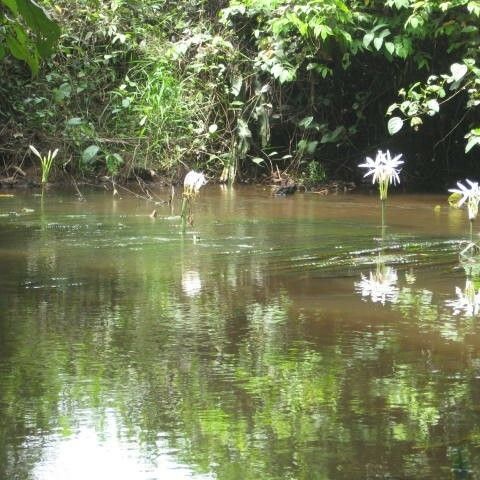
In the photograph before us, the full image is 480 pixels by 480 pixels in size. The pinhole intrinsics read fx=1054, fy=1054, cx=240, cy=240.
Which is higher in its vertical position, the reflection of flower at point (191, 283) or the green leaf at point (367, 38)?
the green leaf at point (367, 38)

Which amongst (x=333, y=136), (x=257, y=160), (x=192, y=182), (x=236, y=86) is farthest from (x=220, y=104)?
(x=192, y=182)

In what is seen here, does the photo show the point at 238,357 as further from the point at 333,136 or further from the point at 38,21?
the point at 333,136

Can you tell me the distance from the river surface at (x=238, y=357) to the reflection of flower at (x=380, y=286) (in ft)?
0.04

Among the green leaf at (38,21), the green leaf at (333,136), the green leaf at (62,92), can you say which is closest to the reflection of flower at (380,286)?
the green leaf at (38,21)

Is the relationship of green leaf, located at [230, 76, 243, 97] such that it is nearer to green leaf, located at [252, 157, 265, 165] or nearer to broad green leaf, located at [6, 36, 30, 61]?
green leaf, located at [252, 157, 265, 165]

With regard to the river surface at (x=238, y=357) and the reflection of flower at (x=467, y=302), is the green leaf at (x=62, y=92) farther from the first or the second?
the reflection of flower at (x=467, y=302)

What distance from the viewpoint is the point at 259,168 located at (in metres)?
11.1

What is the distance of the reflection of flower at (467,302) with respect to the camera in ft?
13.0

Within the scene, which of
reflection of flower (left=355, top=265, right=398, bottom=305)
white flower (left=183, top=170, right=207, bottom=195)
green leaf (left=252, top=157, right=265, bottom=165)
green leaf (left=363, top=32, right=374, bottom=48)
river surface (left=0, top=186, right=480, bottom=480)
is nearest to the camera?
river surface (left=0, top=186, right=480, bottom=480)

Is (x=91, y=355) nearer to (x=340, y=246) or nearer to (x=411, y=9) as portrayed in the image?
(x=340, y=246)

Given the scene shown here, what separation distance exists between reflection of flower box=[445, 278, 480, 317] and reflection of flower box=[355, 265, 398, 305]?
0.81 feet

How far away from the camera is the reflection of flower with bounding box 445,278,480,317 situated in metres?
3.96

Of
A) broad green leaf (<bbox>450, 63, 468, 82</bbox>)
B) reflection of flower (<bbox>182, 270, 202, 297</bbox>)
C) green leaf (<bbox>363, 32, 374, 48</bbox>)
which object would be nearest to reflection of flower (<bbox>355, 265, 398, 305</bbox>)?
reflection of flower (<bbox>182, 270, 202, 297</bbox>)

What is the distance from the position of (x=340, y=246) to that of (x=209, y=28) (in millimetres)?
6076
